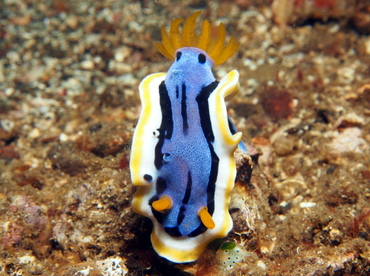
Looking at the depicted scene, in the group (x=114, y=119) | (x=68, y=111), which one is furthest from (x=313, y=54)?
(x=68, y=111)

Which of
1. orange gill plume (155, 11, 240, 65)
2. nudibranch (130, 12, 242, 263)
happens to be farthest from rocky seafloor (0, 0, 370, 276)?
orange gill plume (155, 11, 240, 65)

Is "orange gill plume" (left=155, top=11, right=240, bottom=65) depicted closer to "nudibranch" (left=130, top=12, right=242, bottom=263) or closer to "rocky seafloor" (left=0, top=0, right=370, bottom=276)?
"nudibranch" (left=130, top=12, right=242, bottom=263)

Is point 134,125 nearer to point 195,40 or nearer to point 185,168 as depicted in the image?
point 195,40

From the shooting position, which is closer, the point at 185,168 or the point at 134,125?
the point at 185,168

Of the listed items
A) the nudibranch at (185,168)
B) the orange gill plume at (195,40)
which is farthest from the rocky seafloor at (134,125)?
the orange gill plume at (195,40)

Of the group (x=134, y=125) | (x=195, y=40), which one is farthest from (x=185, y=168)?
(x=134, y=125)

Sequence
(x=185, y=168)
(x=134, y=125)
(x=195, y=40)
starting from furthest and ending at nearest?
(x=134, y=125) < (x=195, y=40) < (x=185, y=168)
